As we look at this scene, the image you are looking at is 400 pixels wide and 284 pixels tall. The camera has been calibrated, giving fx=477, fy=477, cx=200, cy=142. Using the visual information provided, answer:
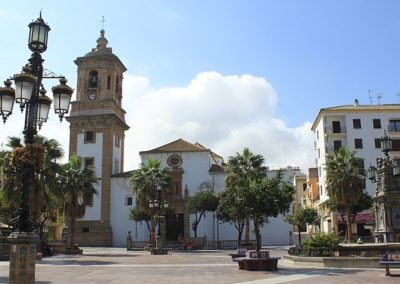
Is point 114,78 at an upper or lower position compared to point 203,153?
upper

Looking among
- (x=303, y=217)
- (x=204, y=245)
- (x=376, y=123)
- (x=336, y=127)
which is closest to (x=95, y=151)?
(x=204, y=245)

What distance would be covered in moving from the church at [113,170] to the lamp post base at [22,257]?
154 feet

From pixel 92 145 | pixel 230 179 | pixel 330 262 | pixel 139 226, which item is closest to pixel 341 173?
pixel 230 179

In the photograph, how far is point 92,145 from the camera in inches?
2283

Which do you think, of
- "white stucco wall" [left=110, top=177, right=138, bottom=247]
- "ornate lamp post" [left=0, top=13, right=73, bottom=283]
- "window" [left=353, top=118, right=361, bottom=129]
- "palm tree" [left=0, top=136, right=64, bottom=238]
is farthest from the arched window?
"ornate lamp post" [left=0, top=13, right=73, bottom=283]

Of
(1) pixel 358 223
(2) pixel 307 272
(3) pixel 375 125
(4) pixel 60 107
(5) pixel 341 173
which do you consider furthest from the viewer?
(3) pixel 375 125

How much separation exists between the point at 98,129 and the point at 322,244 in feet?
136

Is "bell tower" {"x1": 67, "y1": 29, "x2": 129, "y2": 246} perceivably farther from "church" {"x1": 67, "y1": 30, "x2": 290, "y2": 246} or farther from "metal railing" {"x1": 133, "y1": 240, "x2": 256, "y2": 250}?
"metal railing" {"x1": 133, "y1": 240, "x2": 256, "y2": 250}

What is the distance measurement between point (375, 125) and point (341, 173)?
21.3 m

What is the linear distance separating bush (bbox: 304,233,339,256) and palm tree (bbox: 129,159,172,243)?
23.0 m

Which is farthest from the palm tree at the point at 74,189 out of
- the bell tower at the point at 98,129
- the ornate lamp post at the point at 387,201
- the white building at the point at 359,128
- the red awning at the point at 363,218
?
the white building at the point at 359,128

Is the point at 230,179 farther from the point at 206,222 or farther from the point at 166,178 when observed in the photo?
the point at 206,222

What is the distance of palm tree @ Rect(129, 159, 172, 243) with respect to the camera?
143 feet

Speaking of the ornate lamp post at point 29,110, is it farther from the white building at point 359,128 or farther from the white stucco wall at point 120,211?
the white building at point 359,128
